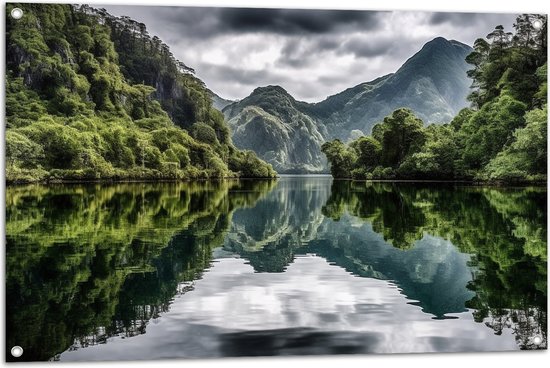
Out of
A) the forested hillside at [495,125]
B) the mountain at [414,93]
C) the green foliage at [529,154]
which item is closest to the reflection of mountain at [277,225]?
the forested hillside at [495,125]

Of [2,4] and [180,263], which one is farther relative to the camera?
[180,263]

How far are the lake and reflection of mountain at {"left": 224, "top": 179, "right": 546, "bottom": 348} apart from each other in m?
0.04

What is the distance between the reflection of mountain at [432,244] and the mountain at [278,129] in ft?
4.23

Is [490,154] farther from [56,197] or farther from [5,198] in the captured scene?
[5,198]

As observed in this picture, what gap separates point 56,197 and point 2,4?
550 centimetres

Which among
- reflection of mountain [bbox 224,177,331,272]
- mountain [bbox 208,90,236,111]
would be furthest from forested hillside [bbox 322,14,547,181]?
mountain [bbox 208,90,236,111]

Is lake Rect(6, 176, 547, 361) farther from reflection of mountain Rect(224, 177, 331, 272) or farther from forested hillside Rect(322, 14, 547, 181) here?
forested hillside Rect(322, 14, 547, 181)

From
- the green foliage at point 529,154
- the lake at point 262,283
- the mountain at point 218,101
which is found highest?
the mountain at point 218,101

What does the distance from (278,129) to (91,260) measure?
162 inches

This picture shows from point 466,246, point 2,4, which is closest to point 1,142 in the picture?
point 2,4

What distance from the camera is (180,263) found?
7.96m

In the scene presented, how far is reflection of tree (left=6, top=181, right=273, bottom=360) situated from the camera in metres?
5.53

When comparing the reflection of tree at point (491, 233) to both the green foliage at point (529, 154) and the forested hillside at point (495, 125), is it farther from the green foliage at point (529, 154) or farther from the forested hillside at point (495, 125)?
the forested hillside at point (495, 125)

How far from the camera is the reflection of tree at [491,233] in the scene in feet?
20.5
